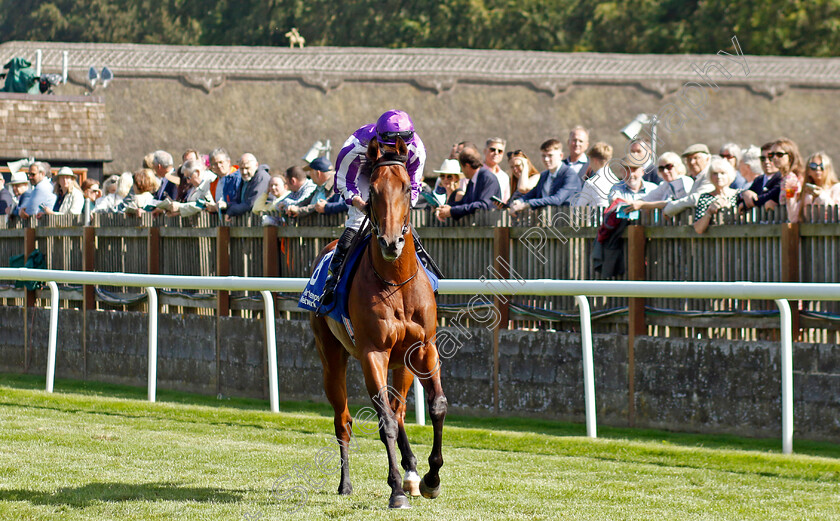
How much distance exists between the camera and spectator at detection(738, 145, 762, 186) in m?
10.9

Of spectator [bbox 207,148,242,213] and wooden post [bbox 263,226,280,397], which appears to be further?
spectator [bbox 207,148,242,213]

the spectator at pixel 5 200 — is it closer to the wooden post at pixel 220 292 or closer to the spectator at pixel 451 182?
the wooden post at pixel 220 292

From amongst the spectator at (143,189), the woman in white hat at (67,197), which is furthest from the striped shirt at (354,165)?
the woman in white hat at (67,197)

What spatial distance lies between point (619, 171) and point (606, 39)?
35915mm

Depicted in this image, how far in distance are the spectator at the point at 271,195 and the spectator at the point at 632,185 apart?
365cm

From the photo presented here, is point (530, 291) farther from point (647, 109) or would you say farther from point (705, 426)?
point (647, 109)

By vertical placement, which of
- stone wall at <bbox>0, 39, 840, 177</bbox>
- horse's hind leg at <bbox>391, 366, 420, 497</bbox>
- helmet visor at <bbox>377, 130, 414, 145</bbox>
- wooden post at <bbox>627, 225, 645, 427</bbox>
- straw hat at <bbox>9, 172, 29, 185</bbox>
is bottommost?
horse's hind leg at <bbox>391, 366, 420, 497</bbox>

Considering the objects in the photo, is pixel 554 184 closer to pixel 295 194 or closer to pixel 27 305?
pixel 295 194

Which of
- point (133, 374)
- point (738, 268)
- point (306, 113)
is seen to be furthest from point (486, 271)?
point (306, 113)

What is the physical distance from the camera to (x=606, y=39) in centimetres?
4509

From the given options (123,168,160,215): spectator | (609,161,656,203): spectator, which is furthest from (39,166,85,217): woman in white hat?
(609,161,656,203): spectator

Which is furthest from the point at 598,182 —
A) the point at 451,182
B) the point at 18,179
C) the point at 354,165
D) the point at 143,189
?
the point at 18,179

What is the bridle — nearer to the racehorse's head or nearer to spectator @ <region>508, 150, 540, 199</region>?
the racehorse's head

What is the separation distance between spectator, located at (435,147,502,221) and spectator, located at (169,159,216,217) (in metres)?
3.15
